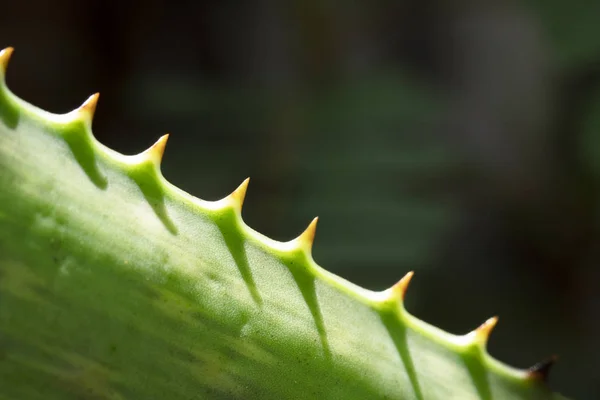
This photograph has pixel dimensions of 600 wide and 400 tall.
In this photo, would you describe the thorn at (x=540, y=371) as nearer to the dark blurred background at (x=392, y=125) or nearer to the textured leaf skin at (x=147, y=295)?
the textured leaf skin at (x=147, y=295)

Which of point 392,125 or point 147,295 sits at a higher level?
point 147,295

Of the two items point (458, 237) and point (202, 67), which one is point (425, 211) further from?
point (202, 67)

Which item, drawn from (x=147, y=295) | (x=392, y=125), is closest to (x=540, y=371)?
(x=147, y=295)

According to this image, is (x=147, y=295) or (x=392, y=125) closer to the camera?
(x=147, y=295)

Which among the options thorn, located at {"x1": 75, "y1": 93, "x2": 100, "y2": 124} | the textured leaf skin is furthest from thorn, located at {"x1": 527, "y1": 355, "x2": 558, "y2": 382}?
thorn, located at {"x1": 75, "y1": 93, "x2": 100, "y2": 124}

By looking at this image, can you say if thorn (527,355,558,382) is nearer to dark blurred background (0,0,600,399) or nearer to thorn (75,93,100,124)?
thorn (75,93,100,124)

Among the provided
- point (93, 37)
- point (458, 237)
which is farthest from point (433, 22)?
point (93, 37)

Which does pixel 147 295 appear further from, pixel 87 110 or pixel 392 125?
pixel 392 125
